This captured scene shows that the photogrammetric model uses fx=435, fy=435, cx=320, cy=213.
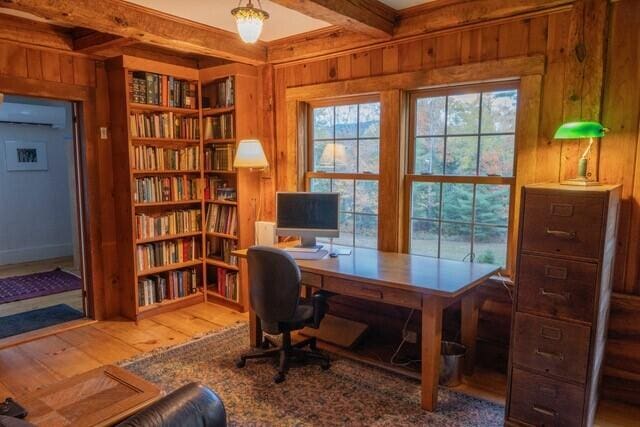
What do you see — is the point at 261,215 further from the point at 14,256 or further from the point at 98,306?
the point at 14,256

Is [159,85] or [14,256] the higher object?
[159,85]

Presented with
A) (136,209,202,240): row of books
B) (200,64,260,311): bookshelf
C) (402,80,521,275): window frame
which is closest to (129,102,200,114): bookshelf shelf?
(200,64,260,311): bookshelf

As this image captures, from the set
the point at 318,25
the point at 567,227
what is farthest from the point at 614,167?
the point at 318,25

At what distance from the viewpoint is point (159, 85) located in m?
3.86

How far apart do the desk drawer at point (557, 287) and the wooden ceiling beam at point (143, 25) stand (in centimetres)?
274

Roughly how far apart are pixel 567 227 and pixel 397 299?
38.2 inches

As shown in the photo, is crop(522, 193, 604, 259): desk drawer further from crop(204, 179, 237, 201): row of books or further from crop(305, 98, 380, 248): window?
crop(204, 179, 237, 201): row of books

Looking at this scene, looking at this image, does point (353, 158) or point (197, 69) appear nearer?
point (353, 158)

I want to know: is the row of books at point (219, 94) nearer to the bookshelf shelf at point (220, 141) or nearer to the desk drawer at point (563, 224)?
the bookshelf shelf at point (220, 141)

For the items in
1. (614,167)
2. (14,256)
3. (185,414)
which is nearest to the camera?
(185,414)

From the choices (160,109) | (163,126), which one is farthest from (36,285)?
(160,109)

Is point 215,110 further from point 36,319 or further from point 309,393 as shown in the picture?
point 309,393

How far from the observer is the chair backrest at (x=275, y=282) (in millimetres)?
2617

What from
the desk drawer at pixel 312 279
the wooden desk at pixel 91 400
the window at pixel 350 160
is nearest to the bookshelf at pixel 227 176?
the window at pixel 350 160
